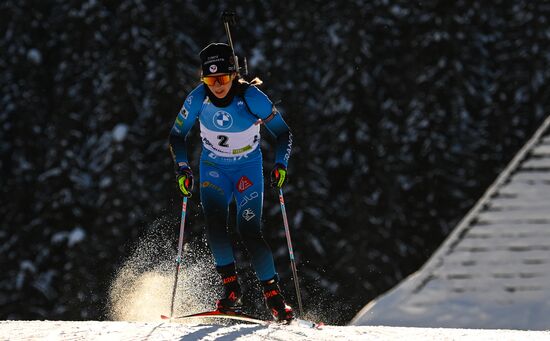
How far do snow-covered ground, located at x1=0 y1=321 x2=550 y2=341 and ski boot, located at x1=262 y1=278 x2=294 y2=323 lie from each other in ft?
1.12

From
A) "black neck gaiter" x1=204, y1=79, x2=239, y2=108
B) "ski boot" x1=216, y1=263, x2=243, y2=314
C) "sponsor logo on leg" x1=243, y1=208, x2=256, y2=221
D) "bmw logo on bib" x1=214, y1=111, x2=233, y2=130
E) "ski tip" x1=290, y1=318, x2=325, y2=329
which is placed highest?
"black neck gaiter" x1=204, y1=79, x2=239, y2=108

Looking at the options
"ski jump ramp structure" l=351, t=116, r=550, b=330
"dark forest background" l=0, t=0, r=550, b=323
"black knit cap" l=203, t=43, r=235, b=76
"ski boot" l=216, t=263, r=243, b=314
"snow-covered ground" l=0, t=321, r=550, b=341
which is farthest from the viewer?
"dark forest background" l=0, t=0, r=550, b=323

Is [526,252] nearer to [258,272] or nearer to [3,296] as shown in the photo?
[258,272]

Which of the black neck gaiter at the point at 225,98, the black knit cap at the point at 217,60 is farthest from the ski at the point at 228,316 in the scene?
the black knit cap at the point at 217,60

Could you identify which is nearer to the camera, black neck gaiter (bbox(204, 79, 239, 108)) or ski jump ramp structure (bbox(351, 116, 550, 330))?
black neck gaiter (bbox(204, 79, 239, 108))

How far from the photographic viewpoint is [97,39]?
34.1 meters

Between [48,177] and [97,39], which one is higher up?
[97,39]

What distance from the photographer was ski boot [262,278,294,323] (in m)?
8.42

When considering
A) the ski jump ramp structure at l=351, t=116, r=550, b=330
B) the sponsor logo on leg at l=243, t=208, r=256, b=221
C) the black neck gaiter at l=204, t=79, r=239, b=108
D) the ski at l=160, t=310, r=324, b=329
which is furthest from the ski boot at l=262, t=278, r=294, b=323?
the ski jump ramp structure at l=351, t=116, r=550, b=330

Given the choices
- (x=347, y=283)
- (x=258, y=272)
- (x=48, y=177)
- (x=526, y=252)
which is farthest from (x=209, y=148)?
(x=48, y=177)

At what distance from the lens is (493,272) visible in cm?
1359

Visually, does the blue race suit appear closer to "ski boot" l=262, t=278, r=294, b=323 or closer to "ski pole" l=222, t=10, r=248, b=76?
"ski boot" l=262, t=278, r=294, b=323

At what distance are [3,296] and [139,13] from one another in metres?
10.3

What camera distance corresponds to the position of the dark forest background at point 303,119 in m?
31.7
